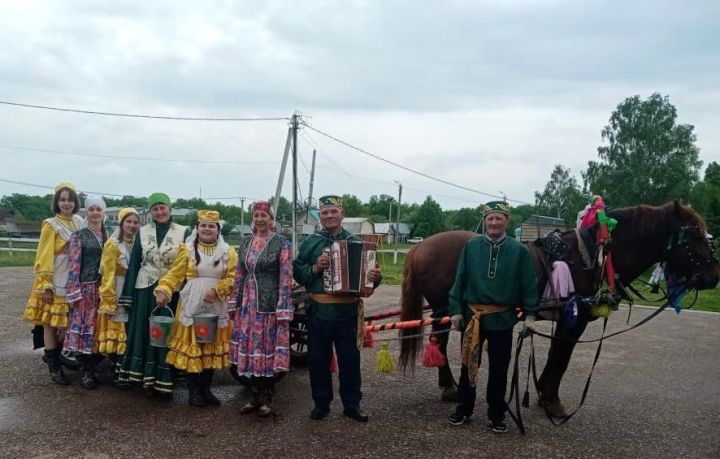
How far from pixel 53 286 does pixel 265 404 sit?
2.43m

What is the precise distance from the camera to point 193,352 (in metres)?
4.50

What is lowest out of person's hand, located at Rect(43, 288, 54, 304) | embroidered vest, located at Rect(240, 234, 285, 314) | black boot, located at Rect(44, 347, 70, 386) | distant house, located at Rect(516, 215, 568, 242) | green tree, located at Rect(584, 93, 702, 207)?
black boot, located at Rect(44, 347, 70, 386)

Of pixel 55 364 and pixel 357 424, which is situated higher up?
pixel 55 364

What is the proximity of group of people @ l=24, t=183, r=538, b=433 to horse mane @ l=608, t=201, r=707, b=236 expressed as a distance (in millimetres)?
1203

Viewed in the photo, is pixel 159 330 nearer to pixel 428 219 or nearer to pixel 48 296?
pixel 48 296

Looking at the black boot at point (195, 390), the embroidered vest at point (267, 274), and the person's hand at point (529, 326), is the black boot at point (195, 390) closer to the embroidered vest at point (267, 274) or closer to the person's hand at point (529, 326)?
the embroidered vest at point (267, 274)

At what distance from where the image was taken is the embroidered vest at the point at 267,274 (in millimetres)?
4395

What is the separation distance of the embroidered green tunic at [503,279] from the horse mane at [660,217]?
45.3 inches

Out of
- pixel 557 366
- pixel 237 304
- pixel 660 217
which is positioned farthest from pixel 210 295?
pixel 660 217

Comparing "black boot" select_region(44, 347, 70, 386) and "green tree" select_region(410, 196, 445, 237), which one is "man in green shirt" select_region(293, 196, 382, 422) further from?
"green tree" select_region(410, 196, 445, 237)

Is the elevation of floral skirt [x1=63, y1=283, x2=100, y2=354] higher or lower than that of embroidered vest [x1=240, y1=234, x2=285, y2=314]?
lower

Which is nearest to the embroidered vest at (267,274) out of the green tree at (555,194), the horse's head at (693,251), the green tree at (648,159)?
the horse's head at (693,251)

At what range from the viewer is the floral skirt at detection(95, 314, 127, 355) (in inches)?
190

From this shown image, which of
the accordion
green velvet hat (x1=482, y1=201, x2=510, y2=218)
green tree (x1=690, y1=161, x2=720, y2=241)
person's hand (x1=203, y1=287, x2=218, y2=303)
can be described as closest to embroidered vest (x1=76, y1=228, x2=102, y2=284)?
person's hand (x1=203, y1=287, x2=218, y2=303)
